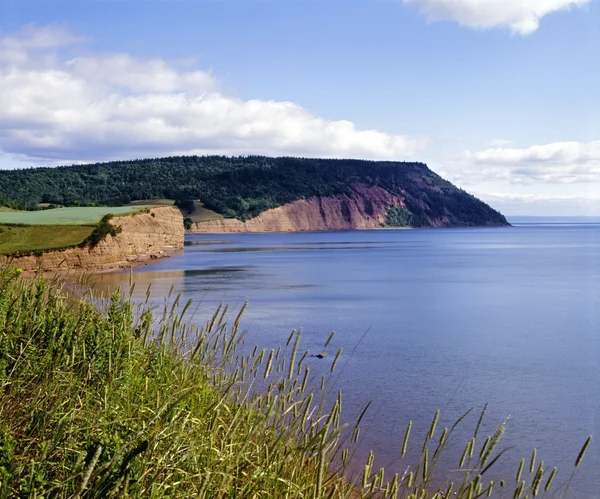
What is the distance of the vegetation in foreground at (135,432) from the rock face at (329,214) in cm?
12265

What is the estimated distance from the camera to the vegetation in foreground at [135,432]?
13.1 ft

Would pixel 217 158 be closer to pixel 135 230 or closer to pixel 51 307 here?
pixel 135 230

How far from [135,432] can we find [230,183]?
488 feet

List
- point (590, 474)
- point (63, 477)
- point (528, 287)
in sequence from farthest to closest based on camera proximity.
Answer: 1. point (528, 287)
2. point (590, 474)
3. point (63, 477)

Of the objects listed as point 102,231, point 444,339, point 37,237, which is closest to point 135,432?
point 444,339

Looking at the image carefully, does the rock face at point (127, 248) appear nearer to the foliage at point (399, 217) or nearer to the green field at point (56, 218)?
the green field at point (56, 218)

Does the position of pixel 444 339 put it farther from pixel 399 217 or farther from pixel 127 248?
pixel 399 217

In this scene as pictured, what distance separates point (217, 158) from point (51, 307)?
181975mm

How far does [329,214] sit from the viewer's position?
159750 millimetres

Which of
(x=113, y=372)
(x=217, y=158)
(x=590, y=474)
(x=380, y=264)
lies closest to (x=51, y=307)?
(x=113, y=372)

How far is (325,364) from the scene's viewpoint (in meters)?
15.2

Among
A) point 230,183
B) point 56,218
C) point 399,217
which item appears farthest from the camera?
point 399,217

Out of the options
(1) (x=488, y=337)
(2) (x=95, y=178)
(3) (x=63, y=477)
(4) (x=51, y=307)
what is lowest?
(1) (x=488, y=337)

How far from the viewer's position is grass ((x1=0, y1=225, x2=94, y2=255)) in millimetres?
33103
